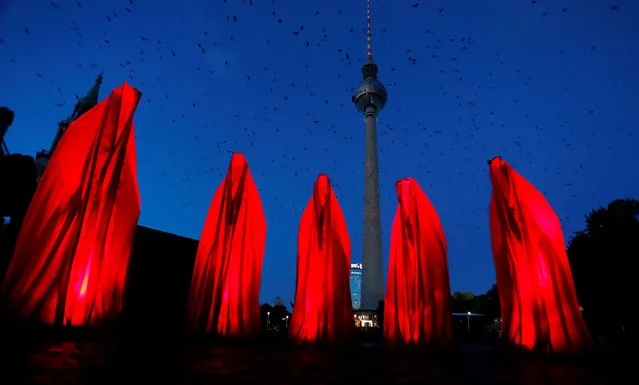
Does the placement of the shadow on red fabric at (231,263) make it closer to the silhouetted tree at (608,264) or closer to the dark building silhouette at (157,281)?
the dark building silhouette at (157,281)

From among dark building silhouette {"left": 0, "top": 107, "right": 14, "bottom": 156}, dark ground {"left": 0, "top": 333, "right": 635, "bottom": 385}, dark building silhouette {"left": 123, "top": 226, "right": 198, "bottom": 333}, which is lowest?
dark ground {"left": 0, "top": 333, "right": 635, "bottom": 385}

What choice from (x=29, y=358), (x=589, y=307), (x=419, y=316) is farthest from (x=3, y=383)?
(x=589, y=307)

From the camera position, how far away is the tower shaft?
4897 centimetres

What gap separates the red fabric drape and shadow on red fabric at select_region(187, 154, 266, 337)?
1188mm

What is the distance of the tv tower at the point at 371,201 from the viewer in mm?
49250

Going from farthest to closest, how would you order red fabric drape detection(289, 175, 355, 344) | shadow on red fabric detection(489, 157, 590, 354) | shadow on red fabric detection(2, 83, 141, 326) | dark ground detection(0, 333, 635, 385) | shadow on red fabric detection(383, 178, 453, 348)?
red fabric drape detection(289, 175, 355, 344) → shadow on red fabric detection(383, 178, 453, 348) → shadow on red fabric detection(489, 157, 590, 354) → shadow on red fabric detection(2, 83, 141, 326) → dark ground detection(0, 333, 635, 385)

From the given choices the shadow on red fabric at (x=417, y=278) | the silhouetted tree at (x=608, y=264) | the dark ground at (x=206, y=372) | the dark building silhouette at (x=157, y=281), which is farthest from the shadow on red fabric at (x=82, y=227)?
the silhouetted tree at (x=608, y=264)

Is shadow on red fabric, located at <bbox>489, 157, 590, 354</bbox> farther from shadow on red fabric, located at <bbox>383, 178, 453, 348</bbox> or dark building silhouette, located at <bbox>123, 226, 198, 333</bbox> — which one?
dark building silhouette, located at <bbox>123, 226, 198, 333</bbox>

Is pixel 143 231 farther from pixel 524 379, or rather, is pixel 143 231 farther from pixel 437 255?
pixel 524 379

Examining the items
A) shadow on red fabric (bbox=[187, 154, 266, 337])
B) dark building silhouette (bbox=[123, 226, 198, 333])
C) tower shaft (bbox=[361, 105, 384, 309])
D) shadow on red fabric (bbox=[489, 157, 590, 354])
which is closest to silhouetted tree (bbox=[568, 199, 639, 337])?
shadow on red fabric (bbox=[489, 157, 590, 354])

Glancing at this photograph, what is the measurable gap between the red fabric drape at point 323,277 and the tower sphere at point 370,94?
174ft

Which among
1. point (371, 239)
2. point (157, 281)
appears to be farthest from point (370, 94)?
point (157, 281)

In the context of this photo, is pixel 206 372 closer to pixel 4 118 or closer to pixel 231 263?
pixel 231 263

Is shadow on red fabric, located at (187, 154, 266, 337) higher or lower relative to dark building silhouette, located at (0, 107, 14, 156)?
lower
